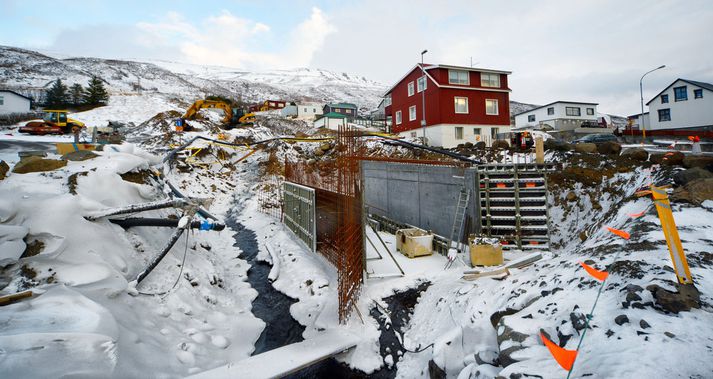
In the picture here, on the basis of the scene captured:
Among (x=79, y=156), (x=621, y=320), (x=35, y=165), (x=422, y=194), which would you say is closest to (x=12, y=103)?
(x=79, y=156)

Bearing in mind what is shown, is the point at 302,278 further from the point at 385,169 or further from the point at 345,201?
the point at 385,169

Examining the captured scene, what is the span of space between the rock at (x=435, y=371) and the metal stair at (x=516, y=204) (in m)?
6.60

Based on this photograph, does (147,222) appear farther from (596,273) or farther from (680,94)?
(680,94)

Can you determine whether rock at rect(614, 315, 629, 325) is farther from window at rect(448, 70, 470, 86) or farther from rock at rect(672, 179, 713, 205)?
window at rect(448, 70, 470, 86)

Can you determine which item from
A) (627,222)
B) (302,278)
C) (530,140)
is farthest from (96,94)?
(627,222)

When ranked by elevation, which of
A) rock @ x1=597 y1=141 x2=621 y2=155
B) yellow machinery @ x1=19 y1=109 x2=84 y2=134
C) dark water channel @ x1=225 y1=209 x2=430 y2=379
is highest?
yellow machinery @ x1=19 y1=109 x2=84 y2=134

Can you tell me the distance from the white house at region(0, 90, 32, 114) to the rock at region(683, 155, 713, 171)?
52899mm

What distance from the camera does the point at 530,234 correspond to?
10555 millimetres

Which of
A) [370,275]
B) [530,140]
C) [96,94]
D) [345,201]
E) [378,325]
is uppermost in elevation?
[96,94]

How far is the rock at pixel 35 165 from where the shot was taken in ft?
26.5

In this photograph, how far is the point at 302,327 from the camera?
287 inches

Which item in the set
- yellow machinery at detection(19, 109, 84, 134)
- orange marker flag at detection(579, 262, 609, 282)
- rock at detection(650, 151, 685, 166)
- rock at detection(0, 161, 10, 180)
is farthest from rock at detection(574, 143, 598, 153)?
yellow machinery at detection(19, 109, 84, 134)

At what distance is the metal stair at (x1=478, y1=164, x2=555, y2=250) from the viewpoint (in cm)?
1048

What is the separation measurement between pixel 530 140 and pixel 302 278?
15325 mm
